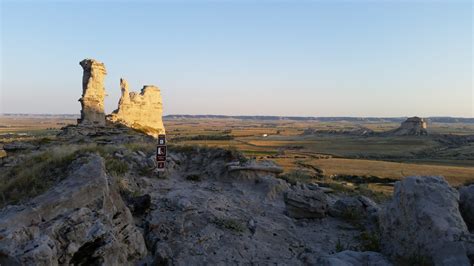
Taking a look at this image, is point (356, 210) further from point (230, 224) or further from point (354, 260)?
point (230, 224)

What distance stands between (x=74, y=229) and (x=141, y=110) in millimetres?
44851

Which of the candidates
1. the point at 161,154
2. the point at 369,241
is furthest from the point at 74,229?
the point at 161,154

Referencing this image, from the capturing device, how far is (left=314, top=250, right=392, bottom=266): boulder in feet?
23.6

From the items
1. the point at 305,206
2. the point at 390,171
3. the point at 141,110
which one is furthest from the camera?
the point at 141,110

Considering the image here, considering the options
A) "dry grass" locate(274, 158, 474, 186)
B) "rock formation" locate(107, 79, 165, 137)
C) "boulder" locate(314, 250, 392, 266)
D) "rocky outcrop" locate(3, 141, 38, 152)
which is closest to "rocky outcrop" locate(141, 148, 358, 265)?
"boulder" locate(314, 250, 392, 266)

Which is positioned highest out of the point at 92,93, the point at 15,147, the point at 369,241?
the point at 92,93

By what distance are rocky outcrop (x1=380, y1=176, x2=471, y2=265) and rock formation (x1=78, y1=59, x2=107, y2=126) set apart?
30.7 metres

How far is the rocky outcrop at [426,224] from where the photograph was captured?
6672 millimetres

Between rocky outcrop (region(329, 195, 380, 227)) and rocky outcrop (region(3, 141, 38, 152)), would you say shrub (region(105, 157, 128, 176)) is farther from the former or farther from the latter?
rocky outcrop (region(3, 141, 38, 152))

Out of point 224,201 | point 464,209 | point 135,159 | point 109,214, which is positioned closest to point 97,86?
point 135,159

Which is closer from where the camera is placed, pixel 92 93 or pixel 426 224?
pixel 426 224

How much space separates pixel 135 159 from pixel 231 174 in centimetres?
375

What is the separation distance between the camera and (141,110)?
1977 inches

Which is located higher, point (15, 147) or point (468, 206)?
point (468, 206)
